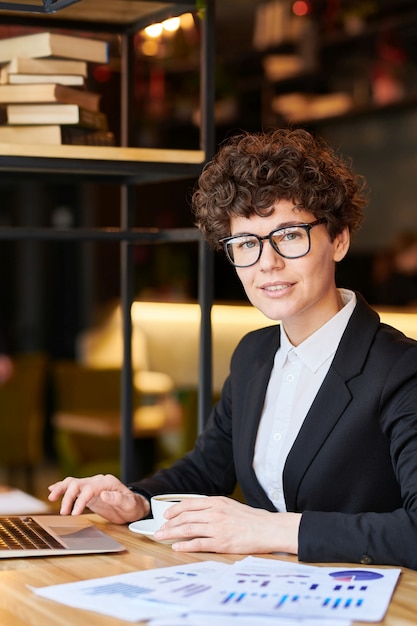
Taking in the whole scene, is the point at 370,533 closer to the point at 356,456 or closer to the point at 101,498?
the point at 356,456

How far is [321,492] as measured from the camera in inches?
76.7

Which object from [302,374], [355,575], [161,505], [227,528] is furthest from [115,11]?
[355,575]

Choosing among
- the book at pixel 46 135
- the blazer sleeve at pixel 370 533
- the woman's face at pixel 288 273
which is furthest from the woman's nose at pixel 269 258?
the book at pixel 46 135

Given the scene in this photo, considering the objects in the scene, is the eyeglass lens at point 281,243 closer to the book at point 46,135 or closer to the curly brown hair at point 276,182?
the curly brown hair at point 276,182

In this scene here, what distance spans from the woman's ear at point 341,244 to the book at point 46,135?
656mm

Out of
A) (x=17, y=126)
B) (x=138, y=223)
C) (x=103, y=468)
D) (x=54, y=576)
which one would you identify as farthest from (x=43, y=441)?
(x=54, y=576)

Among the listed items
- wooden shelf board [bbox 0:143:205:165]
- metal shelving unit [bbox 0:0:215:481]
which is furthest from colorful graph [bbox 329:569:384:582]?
wooden shelf board [bbox 0:143:205:165]

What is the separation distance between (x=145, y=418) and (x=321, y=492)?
353 cm

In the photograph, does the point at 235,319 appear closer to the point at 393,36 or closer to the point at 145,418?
the point at 145,418

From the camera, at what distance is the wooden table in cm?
135

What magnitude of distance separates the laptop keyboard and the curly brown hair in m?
0.69

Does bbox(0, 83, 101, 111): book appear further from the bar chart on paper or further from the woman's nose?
the bar chart on paper

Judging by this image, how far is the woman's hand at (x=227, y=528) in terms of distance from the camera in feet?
5.52

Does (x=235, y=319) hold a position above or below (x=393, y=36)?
below
